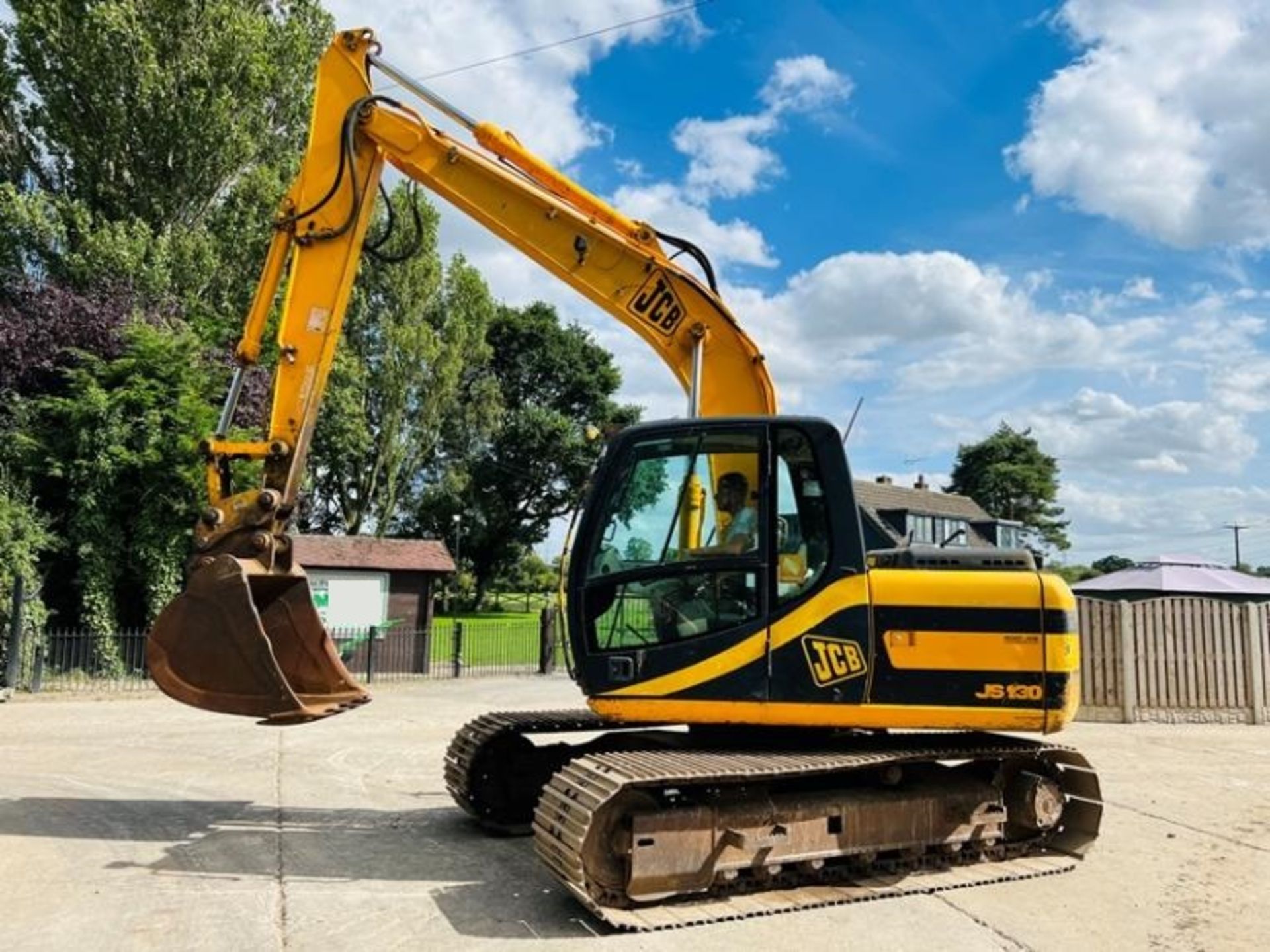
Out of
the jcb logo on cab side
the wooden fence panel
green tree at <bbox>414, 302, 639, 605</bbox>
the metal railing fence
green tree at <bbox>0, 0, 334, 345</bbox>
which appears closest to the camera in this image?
the jcb logo on cab side

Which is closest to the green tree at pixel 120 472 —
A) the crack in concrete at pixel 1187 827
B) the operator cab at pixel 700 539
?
the operator cab at pixel 700 539

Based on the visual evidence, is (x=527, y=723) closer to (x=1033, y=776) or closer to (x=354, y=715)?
(x=1033, y=776)

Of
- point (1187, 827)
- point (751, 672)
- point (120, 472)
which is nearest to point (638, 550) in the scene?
point (751, 672)

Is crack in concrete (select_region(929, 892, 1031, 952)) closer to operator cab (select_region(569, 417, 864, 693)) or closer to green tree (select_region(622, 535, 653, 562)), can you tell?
operator cab (select_region(569, 417, 864, 693))

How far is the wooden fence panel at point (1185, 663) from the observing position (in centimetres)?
1309

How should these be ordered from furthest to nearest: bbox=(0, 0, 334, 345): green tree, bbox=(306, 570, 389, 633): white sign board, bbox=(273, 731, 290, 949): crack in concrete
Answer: bbox=(306, 570, 389, 633): white sign board, bbox=(0, 0, 334, 345): green tree, bbox=(273, 731, 290, 949): crack in concrete

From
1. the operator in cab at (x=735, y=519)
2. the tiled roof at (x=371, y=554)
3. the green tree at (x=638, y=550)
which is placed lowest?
the green tree at (x=638, y=550)

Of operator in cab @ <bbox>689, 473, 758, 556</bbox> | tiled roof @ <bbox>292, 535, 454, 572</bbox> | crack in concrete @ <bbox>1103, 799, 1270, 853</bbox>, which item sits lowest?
crack in concrete @ <bbox>1103, 799, 1270, 853</bbox>

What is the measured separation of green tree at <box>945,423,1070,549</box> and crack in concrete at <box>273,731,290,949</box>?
204 feet

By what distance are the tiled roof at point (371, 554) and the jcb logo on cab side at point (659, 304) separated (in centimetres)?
1611

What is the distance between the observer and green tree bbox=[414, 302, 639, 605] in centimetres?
3922

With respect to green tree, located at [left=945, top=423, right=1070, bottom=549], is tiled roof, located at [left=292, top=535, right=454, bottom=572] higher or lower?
lower

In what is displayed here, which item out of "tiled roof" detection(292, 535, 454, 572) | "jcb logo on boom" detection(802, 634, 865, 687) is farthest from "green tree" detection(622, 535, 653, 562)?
"tiled roof" detection(292, 535, 454, 572)

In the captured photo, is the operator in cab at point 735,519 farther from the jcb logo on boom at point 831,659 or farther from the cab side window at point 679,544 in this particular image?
the jcb logo on boom at point 831,659
